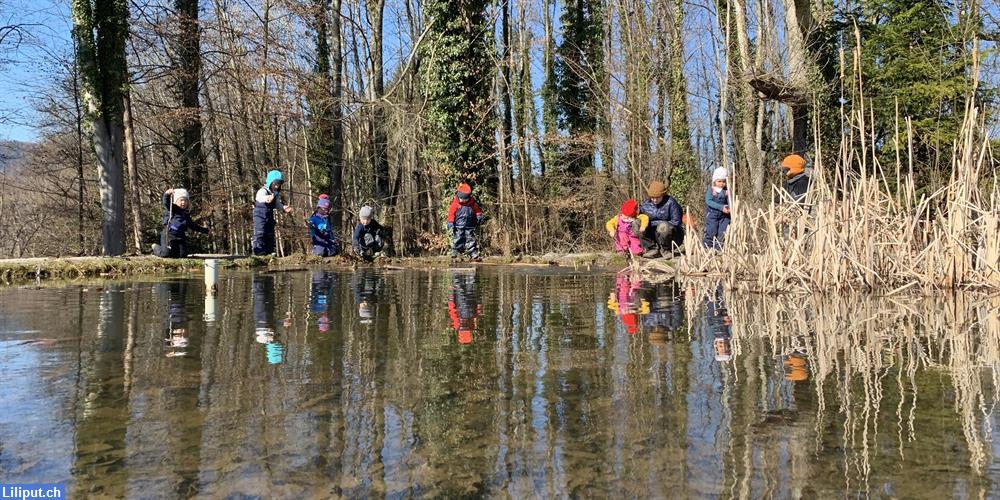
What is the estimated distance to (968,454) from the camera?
7.70ft

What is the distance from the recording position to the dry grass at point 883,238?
6902 millimetres

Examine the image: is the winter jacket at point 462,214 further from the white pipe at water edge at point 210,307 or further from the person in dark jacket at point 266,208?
the white pipe at water edge at point 210,307

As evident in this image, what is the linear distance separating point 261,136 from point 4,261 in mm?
12953

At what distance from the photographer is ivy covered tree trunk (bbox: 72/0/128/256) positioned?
15117 mm

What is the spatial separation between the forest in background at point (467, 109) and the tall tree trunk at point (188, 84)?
2.3 inches

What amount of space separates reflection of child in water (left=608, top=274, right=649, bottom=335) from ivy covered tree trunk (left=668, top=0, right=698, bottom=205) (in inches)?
540

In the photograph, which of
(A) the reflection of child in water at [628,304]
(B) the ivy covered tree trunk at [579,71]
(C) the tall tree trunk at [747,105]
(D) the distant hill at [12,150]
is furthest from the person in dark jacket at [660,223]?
(D) the distant hill at [12,150]

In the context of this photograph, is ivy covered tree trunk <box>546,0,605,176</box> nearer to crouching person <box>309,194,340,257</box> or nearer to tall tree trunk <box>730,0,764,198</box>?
tall tree trunk <box>730,0,764,198</box>

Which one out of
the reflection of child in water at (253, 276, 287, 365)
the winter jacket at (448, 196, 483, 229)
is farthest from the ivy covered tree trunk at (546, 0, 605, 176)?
the reflection of child in water at (253, 276, 287, 365)

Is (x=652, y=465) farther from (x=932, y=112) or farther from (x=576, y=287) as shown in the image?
(x=932, y=112)

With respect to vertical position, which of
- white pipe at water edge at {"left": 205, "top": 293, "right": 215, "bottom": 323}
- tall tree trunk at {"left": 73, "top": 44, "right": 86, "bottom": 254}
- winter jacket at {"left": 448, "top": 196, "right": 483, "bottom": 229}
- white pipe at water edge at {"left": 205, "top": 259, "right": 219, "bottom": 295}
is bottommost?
white pipe at water edge at {"left": 205, "top": 293, "right": 215, "bottom": 323}

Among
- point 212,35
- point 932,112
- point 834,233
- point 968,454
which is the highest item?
point 212,35

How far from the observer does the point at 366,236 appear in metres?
15.8

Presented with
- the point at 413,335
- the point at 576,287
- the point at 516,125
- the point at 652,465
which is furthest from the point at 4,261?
the point at 516,125
